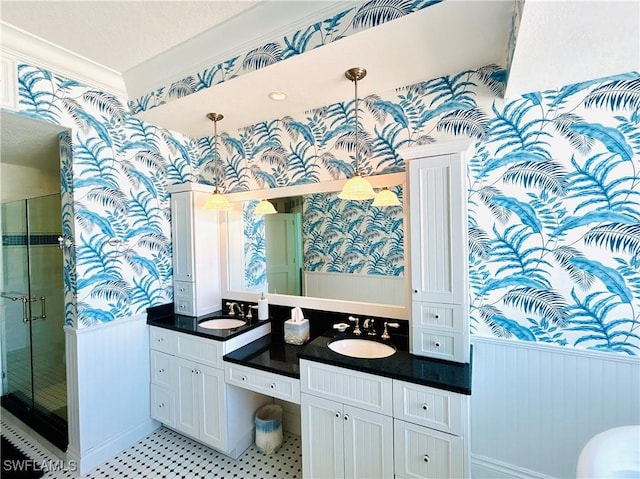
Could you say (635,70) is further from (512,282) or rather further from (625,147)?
(512,282)

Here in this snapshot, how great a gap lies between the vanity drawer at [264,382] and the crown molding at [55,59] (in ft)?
6.61

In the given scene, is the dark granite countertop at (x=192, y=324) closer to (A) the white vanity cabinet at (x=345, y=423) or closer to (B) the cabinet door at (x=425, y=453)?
(A) the white vanity cabinet at (x=345, y=423)

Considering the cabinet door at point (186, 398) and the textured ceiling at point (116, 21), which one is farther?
the cabinet door at point (186, 398)

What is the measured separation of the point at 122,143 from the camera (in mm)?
2123

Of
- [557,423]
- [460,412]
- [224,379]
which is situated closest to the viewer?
[460,412]

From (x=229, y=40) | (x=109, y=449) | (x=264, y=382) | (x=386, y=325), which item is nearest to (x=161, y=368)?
(x=109, y=449)

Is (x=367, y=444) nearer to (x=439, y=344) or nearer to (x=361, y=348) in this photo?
(x=361, y=348)

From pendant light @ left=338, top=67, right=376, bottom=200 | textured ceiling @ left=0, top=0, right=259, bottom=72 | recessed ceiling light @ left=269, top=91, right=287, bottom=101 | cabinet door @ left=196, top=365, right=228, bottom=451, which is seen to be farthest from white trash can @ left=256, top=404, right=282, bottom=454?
textured ceiling @ left=0, top=0, right=259, bottom=72

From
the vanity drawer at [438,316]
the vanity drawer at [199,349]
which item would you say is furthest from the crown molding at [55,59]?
the vanity drawer at [438,316]

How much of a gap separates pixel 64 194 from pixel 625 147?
3131 millimetres

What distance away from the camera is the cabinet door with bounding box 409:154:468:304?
4.84ft

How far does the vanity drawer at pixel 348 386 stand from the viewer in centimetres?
140

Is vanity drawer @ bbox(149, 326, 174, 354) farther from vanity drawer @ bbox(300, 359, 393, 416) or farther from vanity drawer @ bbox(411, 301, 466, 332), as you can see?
vanity drawer @ bbox(411, 301, 466, 332)

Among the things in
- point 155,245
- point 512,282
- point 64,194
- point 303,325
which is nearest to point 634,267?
point 512,282
